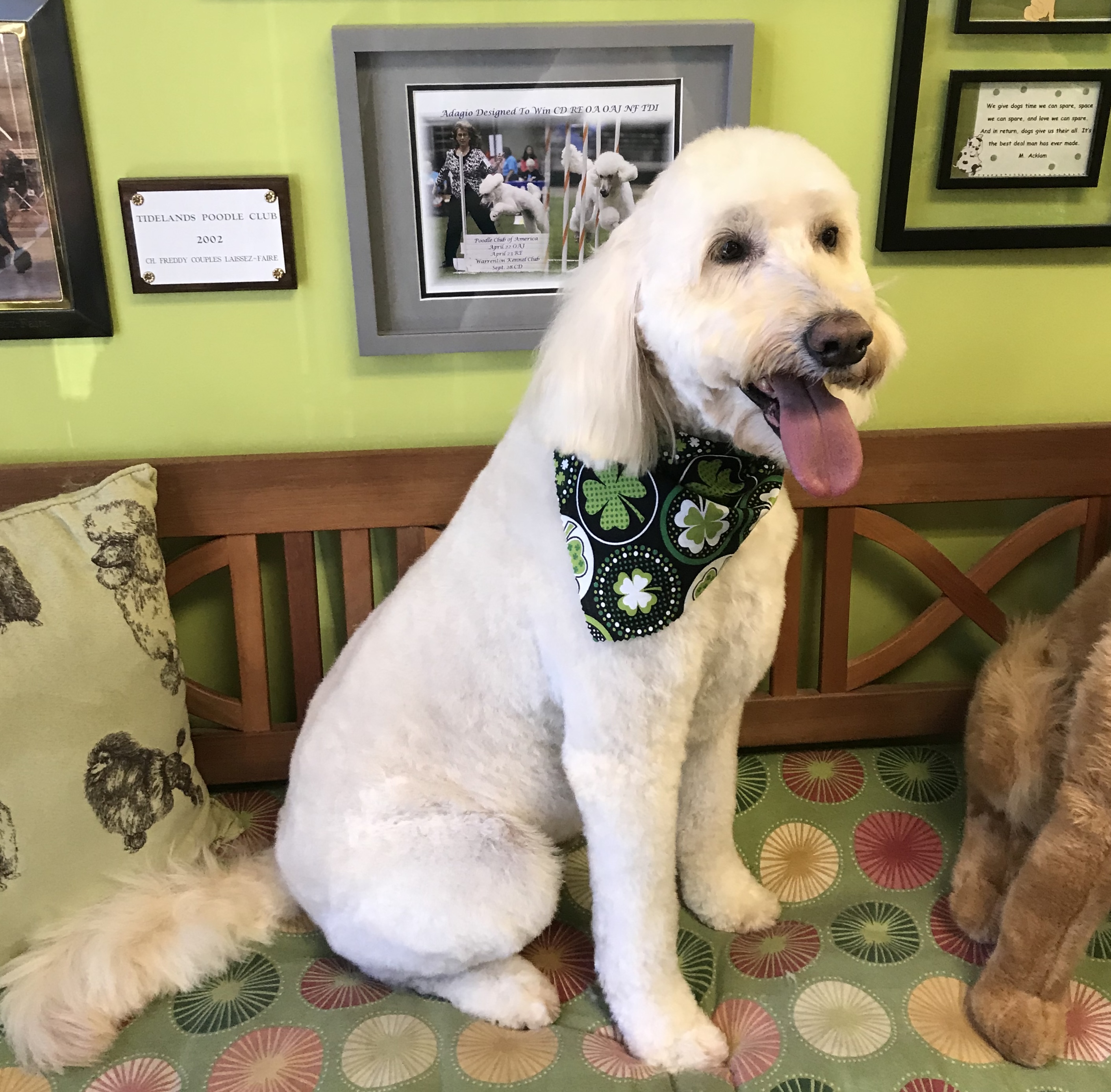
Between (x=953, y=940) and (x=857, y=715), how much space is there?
43 centimetres

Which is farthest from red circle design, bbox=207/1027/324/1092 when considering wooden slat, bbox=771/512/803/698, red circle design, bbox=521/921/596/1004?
wooden slat, bbox=771/512/803/698

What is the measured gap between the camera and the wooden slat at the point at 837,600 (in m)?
1.47

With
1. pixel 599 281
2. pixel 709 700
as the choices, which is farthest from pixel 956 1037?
pixel 599 281

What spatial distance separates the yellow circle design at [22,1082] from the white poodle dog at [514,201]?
4.08 ft

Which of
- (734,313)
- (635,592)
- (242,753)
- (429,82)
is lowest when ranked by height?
(242,753)

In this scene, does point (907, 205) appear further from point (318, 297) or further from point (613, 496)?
point (318, 297)

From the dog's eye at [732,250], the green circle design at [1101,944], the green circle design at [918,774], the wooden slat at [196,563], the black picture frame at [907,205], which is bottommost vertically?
the green circle design at [1101,944]

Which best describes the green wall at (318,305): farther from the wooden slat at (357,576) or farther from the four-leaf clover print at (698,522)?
the four-leaf clover print at (698,522)

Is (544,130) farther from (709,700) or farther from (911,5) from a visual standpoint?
(709,700)

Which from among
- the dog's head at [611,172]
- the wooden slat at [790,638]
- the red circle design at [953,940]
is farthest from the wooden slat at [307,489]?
the red circle design at [953,940]

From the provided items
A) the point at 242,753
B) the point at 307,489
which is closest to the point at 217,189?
the point at 307,489

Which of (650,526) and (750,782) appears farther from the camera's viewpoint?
(750,782)

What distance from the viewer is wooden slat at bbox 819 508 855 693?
4.83ft

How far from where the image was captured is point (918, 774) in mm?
1521
